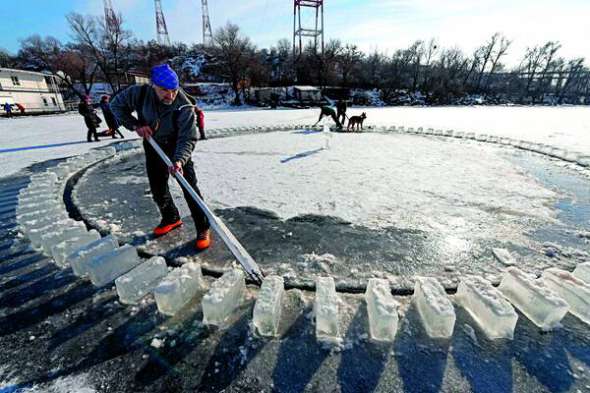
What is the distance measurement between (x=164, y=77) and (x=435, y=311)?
262cm

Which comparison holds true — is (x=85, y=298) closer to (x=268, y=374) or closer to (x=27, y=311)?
(x=27, y=311)

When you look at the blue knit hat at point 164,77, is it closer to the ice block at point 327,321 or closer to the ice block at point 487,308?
the ice block at point 327,321

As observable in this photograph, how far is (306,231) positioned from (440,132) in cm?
969

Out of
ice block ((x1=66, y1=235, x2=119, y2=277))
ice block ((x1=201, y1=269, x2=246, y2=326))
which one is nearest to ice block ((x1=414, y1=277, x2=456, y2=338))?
ice block ((x1=201, y1=269, x2=246, y2=326))

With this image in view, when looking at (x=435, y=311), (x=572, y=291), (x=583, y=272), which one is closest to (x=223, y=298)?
(x=435, y=311)

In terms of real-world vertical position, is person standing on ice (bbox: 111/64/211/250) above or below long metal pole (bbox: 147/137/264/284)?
above

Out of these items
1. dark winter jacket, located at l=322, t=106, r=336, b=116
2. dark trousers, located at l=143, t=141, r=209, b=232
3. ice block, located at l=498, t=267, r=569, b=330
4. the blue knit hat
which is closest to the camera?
ice block, located at l=498, t=267, r=569, b=330

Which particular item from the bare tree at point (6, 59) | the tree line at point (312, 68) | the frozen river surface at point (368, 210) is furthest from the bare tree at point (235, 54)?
the bare tree at point (6, 59)

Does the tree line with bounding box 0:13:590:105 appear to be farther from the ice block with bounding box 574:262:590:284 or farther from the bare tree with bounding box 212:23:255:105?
the ice block with bounding box 574:262:590:284

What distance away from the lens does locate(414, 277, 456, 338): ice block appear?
1.65 meters

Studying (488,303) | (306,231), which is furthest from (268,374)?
(306,231)

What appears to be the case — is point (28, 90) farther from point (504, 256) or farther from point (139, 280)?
point (504, 256)

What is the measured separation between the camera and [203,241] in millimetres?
2758

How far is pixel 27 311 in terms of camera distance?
189 centimetres
